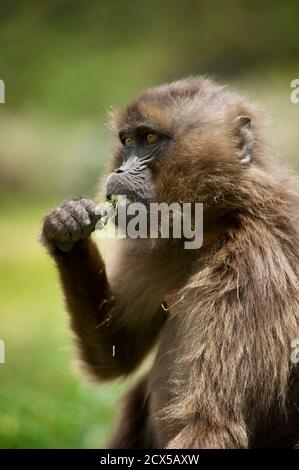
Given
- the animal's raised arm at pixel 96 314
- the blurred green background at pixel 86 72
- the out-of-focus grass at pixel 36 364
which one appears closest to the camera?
A: the animal's raised arm at pixel 96 314

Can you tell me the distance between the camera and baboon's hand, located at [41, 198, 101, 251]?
4.69m

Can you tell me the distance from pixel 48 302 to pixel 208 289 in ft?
18.5

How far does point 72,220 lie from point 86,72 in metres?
8.40

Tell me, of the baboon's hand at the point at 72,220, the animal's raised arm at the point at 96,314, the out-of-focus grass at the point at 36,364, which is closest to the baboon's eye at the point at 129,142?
the baboon's hand at the point at 72,220

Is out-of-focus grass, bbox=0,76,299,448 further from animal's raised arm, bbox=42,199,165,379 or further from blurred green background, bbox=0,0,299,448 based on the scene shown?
animal's raised arm, bbox=42,199,165,379

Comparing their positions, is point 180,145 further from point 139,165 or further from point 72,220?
point 72,220

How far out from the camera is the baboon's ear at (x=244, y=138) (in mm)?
4738

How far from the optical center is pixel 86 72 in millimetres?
12789

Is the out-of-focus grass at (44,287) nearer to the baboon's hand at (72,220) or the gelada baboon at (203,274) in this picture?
the gelada baboon at (203,274)

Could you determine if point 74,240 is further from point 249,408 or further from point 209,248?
point 249,408

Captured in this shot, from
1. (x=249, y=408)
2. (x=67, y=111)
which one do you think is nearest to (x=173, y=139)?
(x=249, y=408)

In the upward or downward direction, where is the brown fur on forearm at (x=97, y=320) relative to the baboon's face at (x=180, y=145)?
downward

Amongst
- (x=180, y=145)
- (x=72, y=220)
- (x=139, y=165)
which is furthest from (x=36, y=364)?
(x=180, y=145)

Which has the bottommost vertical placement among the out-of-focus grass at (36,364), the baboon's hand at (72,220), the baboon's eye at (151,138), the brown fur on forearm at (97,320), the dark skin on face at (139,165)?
the out-of-focus grass at (36,364)
